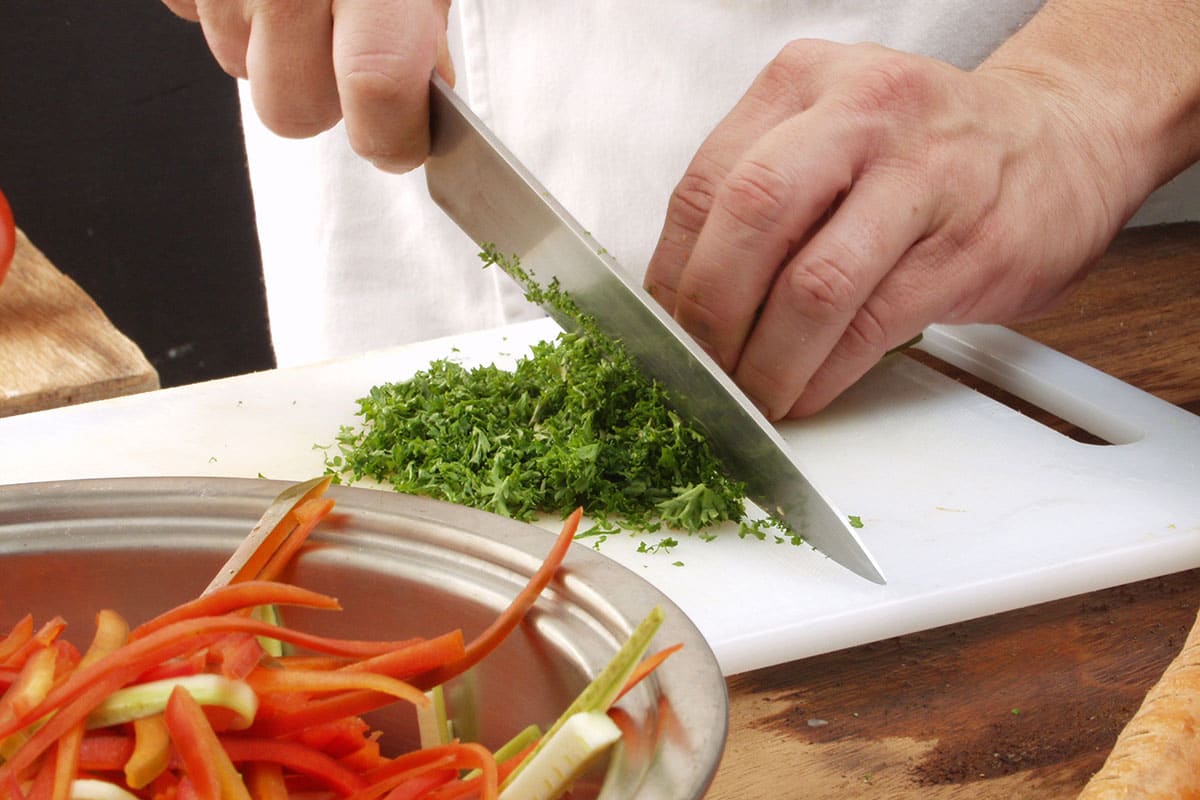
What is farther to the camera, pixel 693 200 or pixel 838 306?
pixel 693 200

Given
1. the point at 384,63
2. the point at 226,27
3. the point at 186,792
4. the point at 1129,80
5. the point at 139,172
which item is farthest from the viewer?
the point at 139,172

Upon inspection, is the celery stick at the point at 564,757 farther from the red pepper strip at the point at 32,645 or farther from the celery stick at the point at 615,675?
the red pepper strip at the point at 32,645

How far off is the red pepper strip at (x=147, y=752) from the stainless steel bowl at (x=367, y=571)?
0.91 ft

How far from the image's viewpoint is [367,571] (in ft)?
3.44

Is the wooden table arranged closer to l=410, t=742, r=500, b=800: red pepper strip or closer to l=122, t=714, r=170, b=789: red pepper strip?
l=410, t=742, r=500, b=800: red pepper strip

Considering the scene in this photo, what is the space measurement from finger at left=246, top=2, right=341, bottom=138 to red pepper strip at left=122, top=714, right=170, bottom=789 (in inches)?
45.0

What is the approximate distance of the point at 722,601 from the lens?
138 centimetres

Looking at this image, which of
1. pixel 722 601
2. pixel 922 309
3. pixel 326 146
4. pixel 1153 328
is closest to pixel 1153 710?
pixel 722 601

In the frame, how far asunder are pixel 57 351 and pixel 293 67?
0.73m

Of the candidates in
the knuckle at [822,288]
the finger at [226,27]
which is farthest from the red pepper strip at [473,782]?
the finger at [226,27]

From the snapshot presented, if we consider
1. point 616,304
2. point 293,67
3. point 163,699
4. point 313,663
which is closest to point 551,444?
point 616,304

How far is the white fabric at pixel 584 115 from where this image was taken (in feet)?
7.88

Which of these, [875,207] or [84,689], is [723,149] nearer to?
[875,207]

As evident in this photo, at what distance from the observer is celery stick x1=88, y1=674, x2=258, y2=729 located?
0.79m
